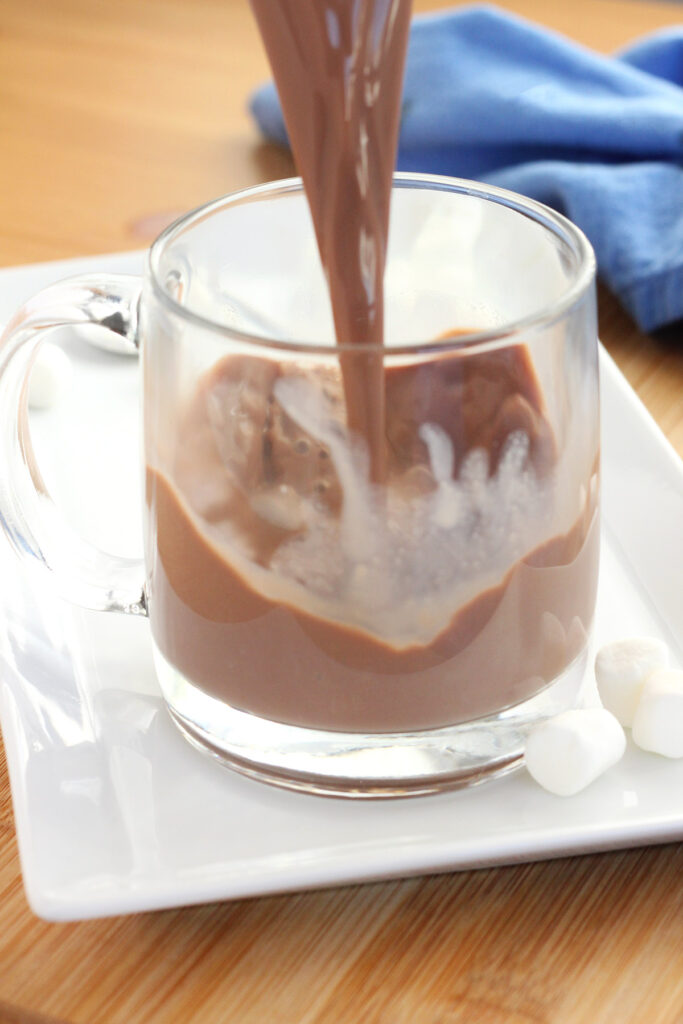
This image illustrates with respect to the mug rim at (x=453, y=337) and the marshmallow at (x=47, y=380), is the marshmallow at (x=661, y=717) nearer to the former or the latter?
the mug rim at (x=453, y=337)

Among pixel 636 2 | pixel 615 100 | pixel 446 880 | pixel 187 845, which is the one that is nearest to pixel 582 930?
pixel 446 880

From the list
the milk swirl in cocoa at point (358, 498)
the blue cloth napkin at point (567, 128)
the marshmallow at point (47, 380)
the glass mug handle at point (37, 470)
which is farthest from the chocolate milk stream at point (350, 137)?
the blue cloth napkin at point (567, 128)

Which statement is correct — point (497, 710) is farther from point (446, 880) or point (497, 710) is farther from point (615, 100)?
point (615, 100)

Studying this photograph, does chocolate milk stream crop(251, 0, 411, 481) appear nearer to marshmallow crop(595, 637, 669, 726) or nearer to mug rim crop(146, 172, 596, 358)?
mug rim crop(146, 172, 596, 358)

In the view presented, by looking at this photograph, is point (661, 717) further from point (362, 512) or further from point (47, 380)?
point (47, 380)

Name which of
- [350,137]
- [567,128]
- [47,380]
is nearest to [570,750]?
[350,137]

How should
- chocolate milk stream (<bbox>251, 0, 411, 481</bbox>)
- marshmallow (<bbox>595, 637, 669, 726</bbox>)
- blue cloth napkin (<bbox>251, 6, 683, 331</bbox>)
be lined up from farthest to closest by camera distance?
1. blue cloth napkin (<bbox>251, 6, 683, 331</bbox>)
2. marshmallow (<bbox>595, 637, 669, 726</bbox>)
3. chocolate milk stream (<bbox>251, 0, 411, 481</bbox>)

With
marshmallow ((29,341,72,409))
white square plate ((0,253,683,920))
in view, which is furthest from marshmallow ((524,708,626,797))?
marshmallow ((29,341,72,409))
